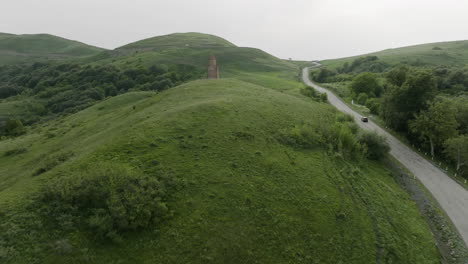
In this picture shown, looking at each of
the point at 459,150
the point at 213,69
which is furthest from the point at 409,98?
the point at 213,69

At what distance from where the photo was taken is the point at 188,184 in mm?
21750

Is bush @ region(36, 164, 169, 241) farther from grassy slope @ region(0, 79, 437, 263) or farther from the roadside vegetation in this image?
the roadside vegetation

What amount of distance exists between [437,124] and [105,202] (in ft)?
167

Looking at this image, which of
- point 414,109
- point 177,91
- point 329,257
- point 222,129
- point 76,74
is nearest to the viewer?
point 329,257

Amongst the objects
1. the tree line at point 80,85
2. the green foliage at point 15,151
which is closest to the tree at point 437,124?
the green foliage at point 15,151

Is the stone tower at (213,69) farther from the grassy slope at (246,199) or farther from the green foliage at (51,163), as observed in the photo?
the green foliage at (51,163)

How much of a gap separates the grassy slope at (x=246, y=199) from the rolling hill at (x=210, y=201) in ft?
0.33

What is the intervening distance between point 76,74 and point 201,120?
116301mm

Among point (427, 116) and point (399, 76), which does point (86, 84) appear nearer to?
point (399, 76)

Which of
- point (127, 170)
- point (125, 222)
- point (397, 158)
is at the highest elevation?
point (127, 170)

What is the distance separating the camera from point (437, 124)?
4241cm

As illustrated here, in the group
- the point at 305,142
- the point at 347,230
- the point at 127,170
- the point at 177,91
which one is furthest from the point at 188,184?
the point at 177,91

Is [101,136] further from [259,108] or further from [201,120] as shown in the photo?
[259,108]

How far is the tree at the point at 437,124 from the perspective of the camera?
1670 inches
